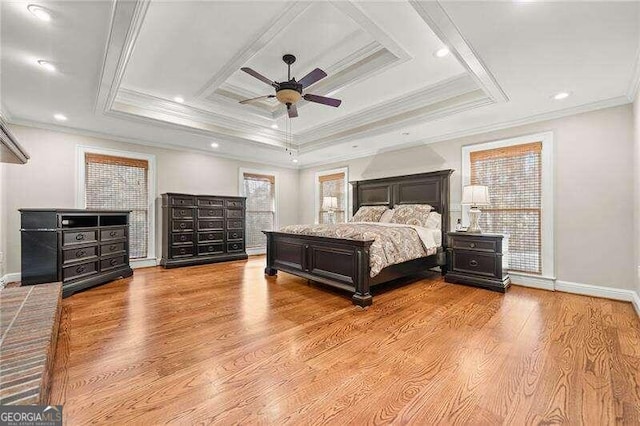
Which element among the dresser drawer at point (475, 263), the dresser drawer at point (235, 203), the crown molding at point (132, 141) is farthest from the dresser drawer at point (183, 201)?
the dresser drawer at point (475, 263)

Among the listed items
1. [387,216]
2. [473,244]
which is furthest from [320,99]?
[473,244]

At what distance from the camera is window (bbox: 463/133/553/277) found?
12.6 feet

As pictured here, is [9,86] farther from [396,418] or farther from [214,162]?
[396,418]

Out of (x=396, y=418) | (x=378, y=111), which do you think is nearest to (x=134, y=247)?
(x=378, y=111)

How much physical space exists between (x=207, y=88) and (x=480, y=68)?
3283 mm

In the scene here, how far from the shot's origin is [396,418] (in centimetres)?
140

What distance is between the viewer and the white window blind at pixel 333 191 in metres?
6.71

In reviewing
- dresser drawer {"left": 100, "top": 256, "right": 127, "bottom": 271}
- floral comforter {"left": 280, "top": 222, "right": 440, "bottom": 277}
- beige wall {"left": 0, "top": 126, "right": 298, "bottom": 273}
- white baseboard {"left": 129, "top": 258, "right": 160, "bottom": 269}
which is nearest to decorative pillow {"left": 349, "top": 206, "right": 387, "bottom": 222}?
floral comforter {"left": 280, "top": 222, "right": 440, "bottom": 277}

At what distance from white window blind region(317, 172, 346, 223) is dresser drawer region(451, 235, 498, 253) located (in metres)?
2.89

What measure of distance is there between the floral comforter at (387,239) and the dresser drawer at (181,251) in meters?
2.25

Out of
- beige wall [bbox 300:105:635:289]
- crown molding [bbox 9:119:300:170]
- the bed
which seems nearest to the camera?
the bed

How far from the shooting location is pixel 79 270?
3.60 metres

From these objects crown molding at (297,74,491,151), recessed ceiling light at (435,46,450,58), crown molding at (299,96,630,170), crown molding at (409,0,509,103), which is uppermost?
recessed ceiling light at (435,46,450,58)

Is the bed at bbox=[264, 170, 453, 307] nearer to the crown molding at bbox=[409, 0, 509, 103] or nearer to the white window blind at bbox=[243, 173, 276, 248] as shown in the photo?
the crown molding at bbox=[409, 0, 509, 103]
